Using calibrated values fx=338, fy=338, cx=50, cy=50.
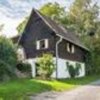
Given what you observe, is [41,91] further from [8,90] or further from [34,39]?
[34,39]

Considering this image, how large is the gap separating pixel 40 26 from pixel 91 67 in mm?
15492

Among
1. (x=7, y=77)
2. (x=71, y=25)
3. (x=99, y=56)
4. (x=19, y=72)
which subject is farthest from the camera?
(x=71, y=25)

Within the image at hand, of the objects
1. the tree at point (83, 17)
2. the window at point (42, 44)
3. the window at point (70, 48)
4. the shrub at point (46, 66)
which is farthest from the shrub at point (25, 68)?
the tree at point (83, 17)

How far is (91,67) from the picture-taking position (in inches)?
2088

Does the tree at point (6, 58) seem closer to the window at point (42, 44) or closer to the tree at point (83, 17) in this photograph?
the window at point (42, 44)

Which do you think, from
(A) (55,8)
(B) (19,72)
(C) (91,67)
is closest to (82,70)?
(C) (91,67)

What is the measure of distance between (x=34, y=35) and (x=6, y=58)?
987 cm

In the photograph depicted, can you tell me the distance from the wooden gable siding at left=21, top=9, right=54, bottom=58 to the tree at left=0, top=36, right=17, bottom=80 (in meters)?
6.58

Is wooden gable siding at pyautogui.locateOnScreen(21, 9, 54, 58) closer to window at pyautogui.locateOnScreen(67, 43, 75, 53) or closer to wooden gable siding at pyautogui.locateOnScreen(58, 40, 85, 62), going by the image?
wooden gable siding at pyautogui.locateOnScreen(58, 40, 85, 62)

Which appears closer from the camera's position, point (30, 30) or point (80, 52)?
point (30, 30)

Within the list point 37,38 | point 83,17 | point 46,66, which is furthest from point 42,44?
point 83,17

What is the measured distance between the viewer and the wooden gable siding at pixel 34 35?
130ft

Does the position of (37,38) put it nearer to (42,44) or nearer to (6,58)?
(42,44)

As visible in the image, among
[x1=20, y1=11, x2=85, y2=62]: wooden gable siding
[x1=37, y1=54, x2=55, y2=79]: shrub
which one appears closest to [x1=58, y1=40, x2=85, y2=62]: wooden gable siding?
[x1=20, y1=11, x2=85, y2=62]: wooden gable siding
